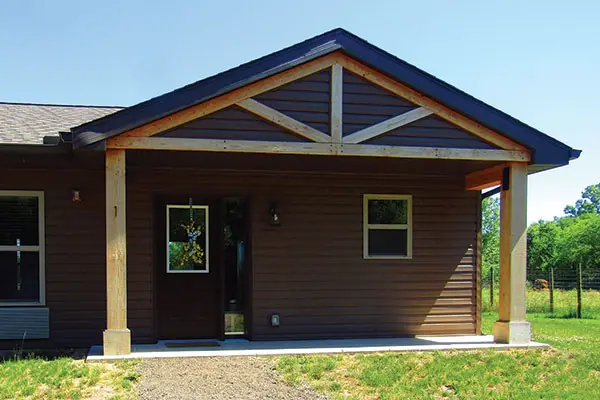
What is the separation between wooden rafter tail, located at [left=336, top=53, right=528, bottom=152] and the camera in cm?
684

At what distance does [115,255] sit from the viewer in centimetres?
646

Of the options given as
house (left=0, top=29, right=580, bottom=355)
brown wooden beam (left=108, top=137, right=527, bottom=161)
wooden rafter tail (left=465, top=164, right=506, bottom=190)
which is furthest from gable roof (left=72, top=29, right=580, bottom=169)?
wooden rafter tail (left=465, top=164, right=506, bottom=190)

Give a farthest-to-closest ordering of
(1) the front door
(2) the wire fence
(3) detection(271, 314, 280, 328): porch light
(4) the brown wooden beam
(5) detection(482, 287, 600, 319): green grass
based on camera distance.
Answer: (2) the wire fence, (5) detection(482, 287, 600, 319): green grass, (1) the front door, (3) detection(271, 314, 280, 328): porch light, (4) the brown wooden beam

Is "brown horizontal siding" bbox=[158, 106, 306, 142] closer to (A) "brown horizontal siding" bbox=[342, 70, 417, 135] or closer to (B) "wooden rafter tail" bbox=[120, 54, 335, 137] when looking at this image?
(B) "wooden rafter tail" bbox=[120, 54, 335, 137]

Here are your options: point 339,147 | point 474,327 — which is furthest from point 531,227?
point 339,147

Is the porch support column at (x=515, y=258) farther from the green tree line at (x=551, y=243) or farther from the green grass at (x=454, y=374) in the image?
the green tree line at (x=551, y=243)

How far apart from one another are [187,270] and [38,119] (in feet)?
10.0

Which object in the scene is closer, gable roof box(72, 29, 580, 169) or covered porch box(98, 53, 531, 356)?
gable roof box(72, 29, 580, 169)

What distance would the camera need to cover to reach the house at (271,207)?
655 centimetres

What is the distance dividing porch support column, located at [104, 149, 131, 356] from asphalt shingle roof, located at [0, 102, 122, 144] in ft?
3.43

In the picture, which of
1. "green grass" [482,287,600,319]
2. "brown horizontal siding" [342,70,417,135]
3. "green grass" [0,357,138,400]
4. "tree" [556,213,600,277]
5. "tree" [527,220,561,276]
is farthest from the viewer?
"tree" [527,220,561,276]

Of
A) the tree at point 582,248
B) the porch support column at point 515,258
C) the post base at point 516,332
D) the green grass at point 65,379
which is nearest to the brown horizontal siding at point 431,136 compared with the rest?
the porch support column at point 515,258

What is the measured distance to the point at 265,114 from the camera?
260 inches

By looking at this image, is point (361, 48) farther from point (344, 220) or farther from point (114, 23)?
point (114, 23)
